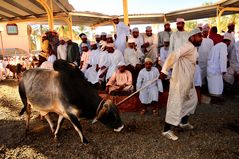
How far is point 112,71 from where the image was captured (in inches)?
283

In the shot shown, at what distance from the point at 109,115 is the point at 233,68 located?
197 inches

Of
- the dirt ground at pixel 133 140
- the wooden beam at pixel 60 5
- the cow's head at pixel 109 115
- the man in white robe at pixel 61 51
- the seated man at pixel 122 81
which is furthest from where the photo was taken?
the wooden beam at pixel 60 5

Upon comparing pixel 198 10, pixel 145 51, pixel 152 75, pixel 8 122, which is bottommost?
pixel 8 122

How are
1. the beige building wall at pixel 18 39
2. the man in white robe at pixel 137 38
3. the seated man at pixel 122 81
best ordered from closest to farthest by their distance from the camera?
1. the seated man at pixel 122 81
2. the man in white robe at pixel 137 38
3. the beige building wall at pixel 18 39

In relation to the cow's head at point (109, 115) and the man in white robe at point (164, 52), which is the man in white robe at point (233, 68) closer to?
the man in white robe at point (164, 52)

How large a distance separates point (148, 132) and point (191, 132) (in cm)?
88

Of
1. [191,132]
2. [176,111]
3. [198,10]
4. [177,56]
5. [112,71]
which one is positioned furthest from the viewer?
[198,10]

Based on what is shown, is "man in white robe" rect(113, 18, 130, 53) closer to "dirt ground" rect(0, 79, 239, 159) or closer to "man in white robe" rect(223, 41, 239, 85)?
"dirt ground" rect(0, 79, 239, 159)

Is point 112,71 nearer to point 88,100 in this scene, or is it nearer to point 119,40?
point 119,40

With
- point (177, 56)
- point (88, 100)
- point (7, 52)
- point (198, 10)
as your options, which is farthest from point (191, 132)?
point (7, 52)

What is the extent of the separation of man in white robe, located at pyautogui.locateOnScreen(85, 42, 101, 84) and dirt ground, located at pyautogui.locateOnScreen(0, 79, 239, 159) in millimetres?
2159

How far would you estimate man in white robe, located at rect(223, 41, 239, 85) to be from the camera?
739 centimetres

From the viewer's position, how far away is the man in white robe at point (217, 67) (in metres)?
6.60

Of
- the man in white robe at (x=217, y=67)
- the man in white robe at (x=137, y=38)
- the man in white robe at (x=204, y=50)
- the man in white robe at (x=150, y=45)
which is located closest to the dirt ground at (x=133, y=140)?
the man in white robe at (x=217, y=67)
